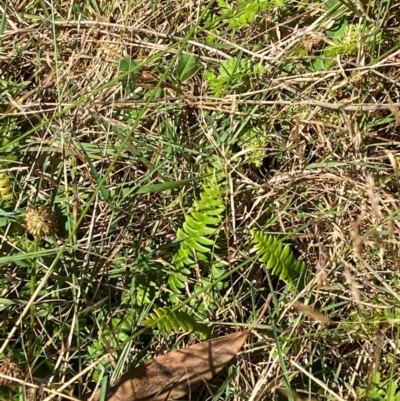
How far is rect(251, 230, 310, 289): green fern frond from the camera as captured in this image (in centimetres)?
194

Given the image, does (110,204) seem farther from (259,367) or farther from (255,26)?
(255,26)

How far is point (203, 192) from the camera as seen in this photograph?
210 centimetres

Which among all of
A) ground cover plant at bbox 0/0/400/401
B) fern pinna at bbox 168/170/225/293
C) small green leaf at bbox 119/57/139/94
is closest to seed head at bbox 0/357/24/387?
ground cover plant at bbox 0/0/400/401

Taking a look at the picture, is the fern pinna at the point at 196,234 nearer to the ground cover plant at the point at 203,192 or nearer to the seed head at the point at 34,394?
the ground cover plant at the point at 203,192

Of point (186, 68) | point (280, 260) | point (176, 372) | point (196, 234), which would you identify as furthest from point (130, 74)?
point (176, 372)

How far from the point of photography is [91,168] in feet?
6.57

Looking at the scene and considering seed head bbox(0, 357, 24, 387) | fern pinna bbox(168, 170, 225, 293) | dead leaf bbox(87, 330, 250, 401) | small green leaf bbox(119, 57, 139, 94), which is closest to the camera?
seed head bbox(0, 357, 24, 387)

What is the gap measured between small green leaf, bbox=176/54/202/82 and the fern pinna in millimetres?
460

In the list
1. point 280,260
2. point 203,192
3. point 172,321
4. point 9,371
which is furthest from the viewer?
point 203,192

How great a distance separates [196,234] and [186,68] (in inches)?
24.3

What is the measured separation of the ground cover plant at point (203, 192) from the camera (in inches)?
77.2

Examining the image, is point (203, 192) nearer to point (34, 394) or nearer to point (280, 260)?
point (280, 260)

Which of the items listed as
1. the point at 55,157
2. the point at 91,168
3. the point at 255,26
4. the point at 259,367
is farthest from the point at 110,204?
the point at 255,26

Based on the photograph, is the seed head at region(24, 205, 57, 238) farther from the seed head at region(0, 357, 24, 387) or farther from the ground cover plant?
the seed head at region(0, 357, 24, 387)
